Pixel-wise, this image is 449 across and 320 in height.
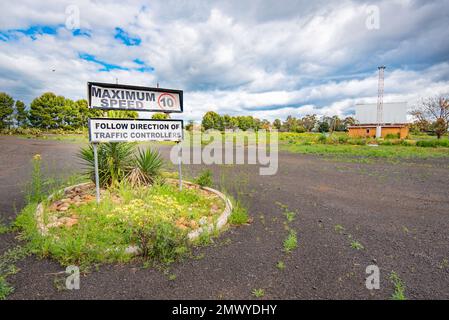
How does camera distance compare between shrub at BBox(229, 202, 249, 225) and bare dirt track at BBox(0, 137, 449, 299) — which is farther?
shrub at BBox(229, 202, 249, 225)

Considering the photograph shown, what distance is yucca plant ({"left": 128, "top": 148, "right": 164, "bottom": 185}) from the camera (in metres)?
5.55

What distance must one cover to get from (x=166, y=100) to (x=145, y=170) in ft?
5.89

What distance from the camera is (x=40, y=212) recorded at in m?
4.12

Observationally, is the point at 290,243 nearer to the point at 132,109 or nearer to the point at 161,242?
the point at 161,242

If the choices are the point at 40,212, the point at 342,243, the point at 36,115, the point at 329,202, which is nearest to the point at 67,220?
the point at 40,212

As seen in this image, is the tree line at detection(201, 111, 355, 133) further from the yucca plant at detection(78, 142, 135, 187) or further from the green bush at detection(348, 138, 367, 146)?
the yucca plant at detection(78, 142, 135, 187)

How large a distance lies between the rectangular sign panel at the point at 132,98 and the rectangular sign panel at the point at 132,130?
1.19ft

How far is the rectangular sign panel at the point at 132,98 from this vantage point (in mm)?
4688

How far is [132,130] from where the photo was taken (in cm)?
499

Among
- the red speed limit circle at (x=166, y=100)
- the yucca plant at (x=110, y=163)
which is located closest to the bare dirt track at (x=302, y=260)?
the yucca plant at (x=110, y=163)

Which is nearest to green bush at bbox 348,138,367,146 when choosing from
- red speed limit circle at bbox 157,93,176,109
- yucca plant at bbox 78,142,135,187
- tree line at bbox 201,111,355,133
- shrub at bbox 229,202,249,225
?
red speed limit circle at bbox 157,93,176,109

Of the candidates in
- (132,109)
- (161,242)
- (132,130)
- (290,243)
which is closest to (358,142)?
(290,243)

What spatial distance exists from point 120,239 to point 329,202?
459 centimetres
